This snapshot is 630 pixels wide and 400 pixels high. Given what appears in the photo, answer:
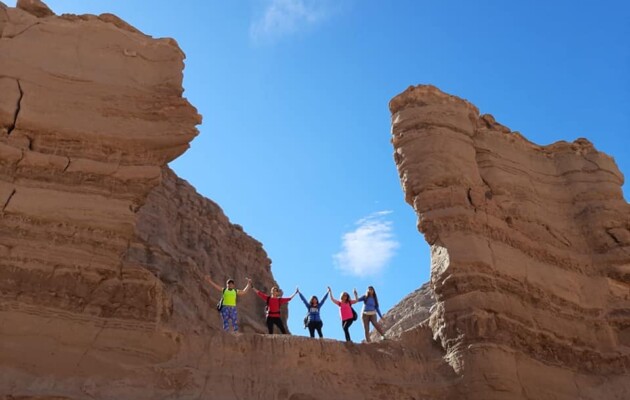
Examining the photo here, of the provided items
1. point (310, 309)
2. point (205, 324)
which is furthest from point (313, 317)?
point (205, 324)

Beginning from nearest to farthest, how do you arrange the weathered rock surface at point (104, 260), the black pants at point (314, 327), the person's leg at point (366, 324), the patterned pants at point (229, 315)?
the weathered rock surface at point (104, 260)
the patterned pants at point (229, 315)
the black pants at point (314, 327)
the person's leg at point (366, 324)

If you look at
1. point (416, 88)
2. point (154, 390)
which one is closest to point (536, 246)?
point (416, 88)

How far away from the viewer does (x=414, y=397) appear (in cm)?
979

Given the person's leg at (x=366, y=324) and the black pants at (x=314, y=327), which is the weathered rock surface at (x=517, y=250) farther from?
the black pants at (x=314, y=327)

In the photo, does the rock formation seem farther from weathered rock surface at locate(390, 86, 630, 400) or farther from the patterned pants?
the patterned pants

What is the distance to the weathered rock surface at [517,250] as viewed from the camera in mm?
10266

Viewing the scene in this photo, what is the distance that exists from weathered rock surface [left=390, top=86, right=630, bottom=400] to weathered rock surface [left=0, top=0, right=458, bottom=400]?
2.57ft

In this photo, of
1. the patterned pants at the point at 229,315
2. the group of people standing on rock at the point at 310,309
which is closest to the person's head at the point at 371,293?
the group of people standing on rock at the point at 310,309

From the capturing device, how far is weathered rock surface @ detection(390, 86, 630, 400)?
1027 centimetres

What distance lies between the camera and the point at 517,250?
37.9 ft

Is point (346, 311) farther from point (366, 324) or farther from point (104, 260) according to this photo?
point (104, 260)

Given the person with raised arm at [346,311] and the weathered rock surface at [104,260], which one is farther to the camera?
the person with raised arm at [346,311]

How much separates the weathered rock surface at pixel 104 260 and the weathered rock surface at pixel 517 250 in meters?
0.78

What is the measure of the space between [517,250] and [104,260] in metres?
6.16
